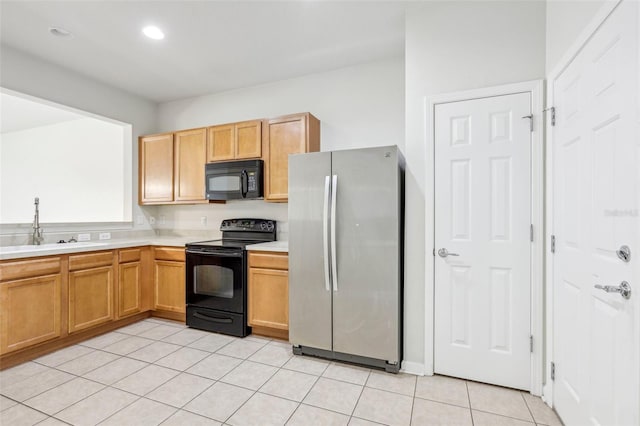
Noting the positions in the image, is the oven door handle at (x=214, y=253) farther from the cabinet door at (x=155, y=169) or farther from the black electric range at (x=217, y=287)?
the cabinet door at (x=155, y=169)

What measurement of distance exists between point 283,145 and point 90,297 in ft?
8.04

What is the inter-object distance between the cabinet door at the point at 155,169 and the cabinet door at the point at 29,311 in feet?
4.98

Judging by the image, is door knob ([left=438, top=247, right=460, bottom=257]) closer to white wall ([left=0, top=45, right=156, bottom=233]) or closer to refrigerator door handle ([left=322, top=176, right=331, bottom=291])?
refrigerator door handle ([left=322, top=176, right=331, bottom=291])

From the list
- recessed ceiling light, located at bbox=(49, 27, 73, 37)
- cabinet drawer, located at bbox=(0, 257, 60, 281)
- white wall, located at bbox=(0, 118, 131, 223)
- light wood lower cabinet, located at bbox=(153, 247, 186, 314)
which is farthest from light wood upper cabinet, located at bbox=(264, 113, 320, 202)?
white wall, located at bbox=(0, 118, 131, 223)

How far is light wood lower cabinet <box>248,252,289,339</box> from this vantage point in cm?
289

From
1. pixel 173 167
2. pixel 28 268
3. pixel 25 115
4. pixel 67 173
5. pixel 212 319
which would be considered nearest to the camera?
pixel 28 268

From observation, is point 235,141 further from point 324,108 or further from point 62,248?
point 62,248

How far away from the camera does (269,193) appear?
10.8 ft

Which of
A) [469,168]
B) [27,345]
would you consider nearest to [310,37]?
A: [469,168]
